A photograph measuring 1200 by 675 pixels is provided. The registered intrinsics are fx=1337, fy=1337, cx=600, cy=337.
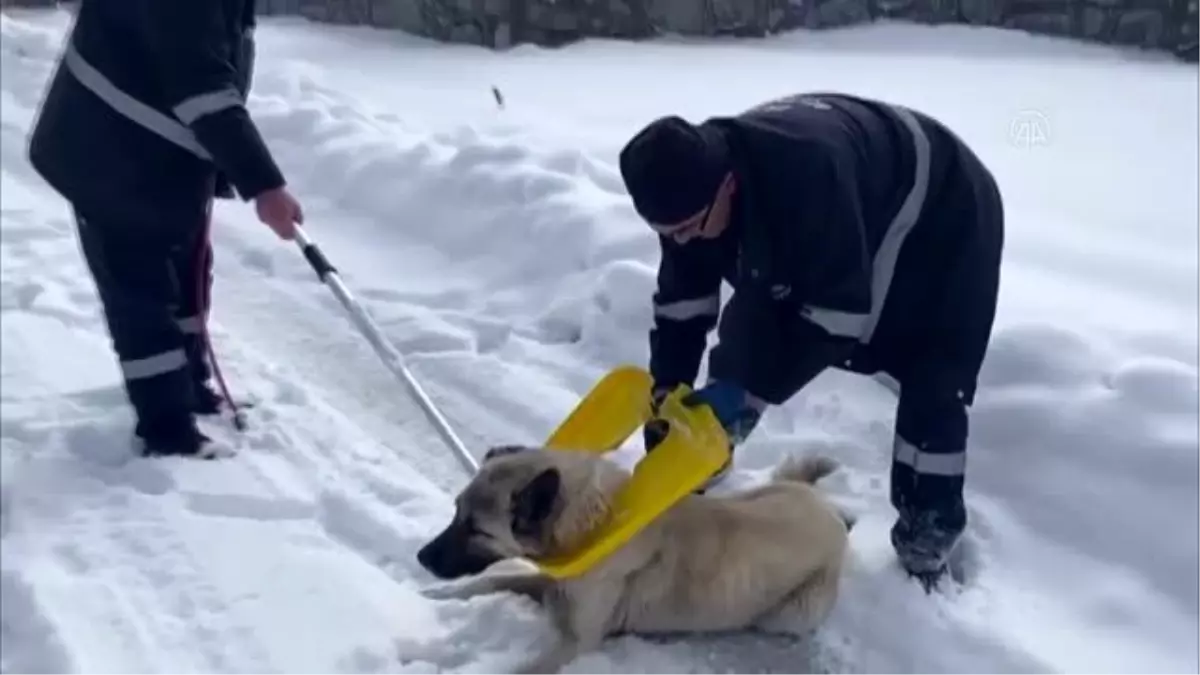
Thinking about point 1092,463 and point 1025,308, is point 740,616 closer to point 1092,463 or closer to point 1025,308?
point 1092,463

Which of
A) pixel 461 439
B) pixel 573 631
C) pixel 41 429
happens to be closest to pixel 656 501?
pixel 573 631

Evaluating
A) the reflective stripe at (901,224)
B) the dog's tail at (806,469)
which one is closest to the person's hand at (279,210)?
the dog's tail at (806,469)

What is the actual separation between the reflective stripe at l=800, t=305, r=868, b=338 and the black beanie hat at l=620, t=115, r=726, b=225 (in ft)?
1.06

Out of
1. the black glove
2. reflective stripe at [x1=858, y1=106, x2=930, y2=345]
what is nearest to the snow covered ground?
the black glove

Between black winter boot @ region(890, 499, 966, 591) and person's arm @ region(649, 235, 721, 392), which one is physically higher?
person's arm @ region(649, 235, 721, 392)

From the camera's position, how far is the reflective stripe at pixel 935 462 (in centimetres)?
312

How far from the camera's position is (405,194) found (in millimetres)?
6074

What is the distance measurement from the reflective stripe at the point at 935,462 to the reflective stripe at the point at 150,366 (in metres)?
2.08

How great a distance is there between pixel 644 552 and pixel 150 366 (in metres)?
1.73

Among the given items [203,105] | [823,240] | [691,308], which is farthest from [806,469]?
[203,105]

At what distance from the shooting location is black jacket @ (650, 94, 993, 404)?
269 centimetres

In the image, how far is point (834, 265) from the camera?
2703 millimetres

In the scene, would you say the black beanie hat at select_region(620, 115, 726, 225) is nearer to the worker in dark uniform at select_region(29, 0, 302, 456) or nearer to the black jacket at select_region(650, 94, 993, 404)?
the black jacket at select_region(650, 94, 993, 404)

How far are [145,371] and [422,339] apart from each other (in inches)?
41.2
